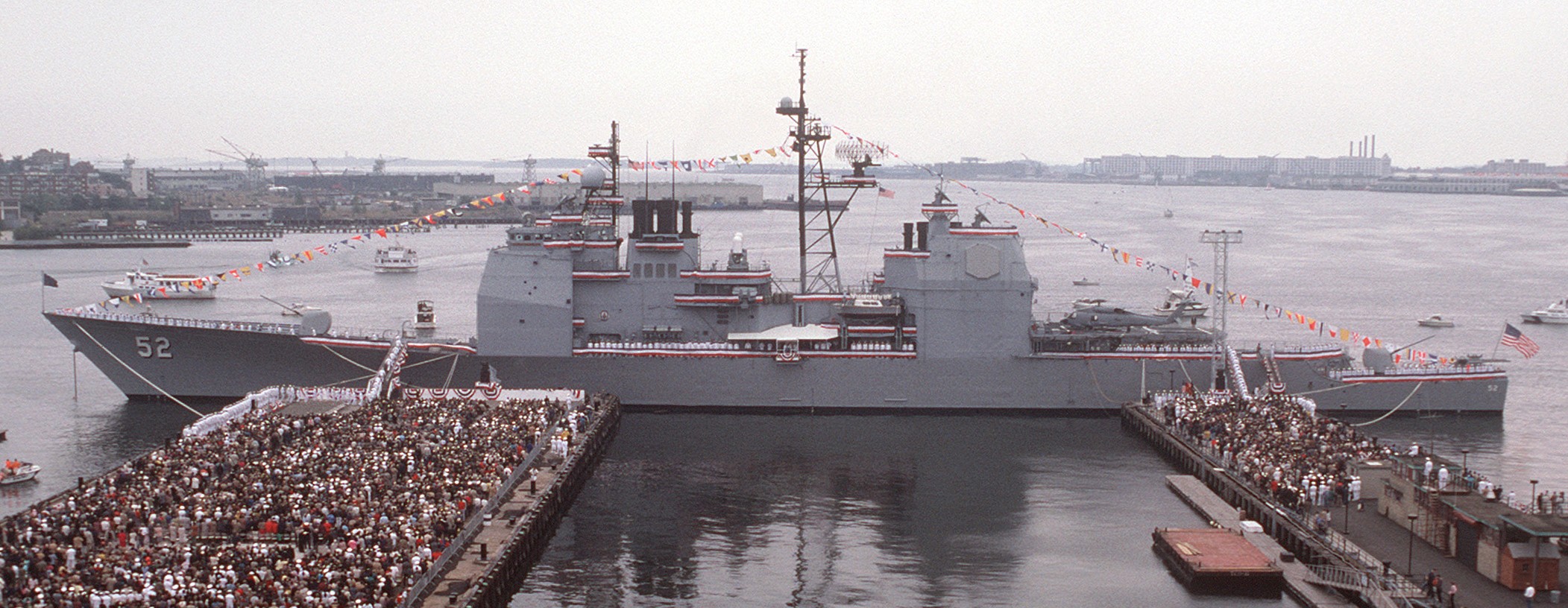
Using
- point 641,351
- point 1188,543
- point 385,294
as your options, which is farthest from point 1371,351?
point 385,294

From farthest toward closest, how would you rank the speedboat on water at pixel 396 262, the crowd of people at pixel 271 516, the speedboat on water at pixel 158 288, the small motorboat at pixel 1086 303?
the speedboat on water at pixel 396 262 → the speedboat on water at pixel 158 288 → the small motorboat at pixel 1086 303 → the crowd of people at pixel 271 516

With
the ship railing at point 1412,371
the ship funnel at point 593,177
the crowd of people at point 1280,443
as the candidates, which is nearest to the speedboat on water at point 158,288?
the ship funnel at point 593,177

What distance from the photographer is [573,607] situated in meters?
24.4

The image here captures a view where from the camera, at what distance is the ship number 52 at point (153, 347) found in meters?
40.4

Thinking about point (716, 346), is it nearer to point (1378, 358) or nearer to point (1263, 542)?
point (1263, 542)

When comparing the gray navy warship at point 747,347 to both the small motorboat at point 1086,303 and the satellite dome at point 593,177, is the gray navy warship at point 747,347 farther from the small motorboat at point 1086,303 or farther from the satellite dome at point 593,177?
the small motorboat at point 1086,303

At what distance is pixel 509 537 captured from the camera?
993 inches

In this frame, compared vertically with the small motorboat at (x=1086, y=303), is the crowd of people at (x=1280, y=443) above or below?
below

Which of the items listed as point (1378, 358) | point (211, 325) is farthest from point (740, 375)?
point (1378, 358)

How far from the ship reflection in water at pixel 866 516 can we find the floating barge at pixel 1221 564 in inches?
14.0

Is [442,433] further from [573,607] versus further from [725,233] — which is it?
[725,233]

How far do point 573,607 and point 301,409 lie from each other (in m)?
13.9

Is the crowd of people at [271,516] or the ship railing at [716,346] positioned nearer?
the crowd of people at [271,516]

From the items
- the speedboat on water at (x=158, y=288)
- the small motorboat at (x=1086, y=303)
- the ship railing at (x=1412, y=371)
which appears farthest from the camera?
the speedboat on water at (x=158, y=288)
